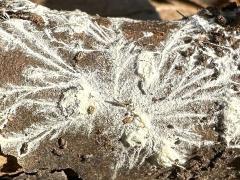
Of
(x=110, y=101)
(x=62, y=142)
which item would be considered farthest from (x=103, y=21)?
(x=62, y=142)

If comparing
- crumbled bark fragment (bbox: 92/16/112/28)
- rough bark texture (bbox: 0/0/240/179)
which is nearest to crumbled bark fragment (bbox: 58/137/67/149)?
rough bark texture (bbox: 0/0/240/179)

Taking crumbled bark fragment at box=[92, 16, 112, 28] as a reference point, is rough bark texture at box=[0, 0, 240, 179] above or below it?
below

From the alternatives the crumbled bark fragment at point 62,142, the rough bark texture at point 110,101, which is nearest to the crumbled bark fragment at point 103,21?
the rough bark texture at point 110,101

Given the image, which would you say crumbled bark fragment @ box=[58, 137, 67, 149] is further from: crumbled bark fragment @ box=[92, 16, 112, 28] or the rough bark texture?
crumbled bark fragment @ box=[92, 16, 112, 28]

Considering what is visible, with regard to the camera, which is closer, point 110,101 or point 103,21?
point 110,101

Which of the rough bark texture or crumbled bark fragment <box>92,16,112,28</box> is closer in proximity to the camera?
the rough bark texture

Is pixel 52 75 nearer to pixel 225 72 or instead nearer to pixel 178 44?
pixel 178 44

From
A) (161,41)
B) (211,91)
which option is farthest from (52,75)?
(211,91)

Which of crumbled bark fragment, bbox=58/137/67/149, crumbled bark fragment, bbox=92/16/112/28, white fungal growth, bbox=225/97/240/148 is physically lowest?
crumbled bark fragment, bbox=58/137/67/149

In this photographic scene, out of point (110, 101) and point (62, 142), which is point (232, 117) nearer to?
point (110, 101)
